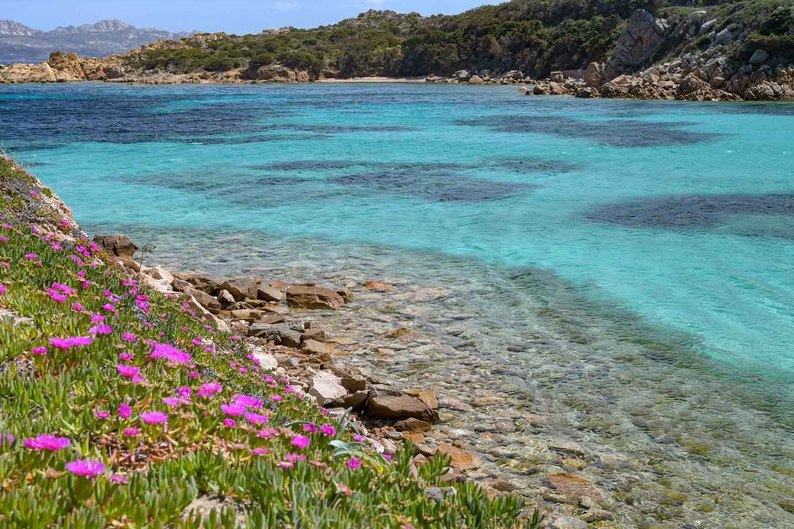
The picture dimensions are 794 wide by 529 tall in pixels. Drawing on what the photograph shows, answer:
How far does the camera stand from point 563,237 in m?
16.6

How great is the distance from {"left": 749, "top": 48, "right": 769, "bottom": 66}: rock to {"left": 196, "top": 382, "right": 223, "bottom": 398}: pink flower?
76.8m

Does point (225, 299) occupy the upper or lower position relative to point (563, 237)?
upper

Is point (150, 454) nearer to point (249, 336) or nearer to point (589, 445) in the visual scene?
point (589, 445)

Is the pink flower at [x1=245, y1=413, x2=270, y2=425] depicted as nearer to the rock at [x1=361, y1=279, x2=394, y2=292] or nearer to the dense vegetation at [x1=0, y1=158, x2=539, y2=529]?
the dense vegetation at [x1=0, y1=158, x2=539, y2=529]

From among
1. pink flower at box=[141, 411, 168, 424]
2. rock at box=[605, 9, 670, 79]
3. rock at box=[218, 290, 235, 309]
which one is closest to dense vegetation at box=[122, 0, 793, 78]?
rock at box=[605, 9, 670, 79]

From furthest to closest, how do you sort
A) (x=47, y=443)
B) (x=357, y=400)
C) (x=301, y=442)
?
(x=357, y=400) < (x=301, y=442) < (x=47, y=443)

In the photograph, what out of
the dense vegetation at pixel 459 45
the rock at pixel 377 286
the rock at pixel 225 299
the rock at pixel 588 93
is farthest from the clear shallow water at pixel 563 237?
the dense vegetation at pixel 459 45

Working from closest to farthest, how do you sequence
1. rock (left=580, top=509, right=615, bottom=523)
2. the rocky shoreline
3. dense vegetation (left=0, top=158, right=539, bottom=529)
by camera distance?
dense vegetation (left=0, top=158, right=539, bottom=529), rock (left=580, top=509, right=615, bottom=523), the rocky shoreline

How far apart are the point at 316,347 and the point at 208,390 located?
16.9ft

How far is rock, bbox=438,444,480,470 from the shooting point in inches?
260

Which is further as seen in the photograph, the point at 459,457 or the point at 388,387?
the point at 388,387

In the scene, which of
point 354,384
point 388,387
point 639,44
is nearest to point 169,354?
point 354,384

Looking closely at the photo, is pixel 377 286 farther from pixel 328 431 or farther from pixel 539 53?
pixel 539 53

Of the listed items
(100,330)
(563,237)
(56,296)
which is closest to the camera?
(100,330)
